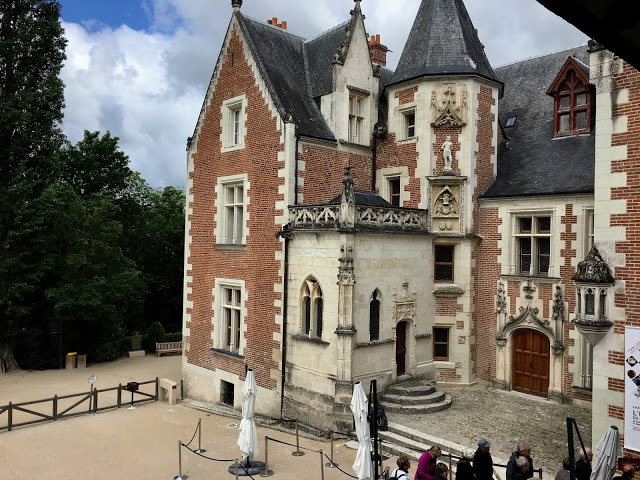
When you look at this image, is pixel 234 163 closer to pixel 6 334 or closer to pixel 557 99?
pixel 557 99

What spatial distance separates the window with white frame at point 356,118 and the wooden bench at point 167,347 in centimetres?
1679

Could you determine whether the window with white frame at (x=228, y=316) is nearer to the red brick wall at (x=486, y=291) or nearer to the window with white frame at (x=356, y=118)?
the window with white frame at (x=356, y=118)

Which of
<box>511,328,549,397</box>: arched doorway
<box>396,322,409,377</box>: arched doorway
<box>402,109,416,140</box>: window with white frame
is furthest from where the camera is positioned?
<box>402,109,416,140</box>: window with white frame

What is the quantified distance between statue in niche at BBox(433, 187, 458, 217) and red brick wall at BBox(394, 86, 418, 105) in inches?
132

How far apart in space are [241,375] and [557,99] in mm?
13714

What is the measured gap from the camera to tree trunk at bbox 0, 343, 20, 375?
23.4 meters

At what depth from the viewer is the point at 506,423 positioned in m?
13.3

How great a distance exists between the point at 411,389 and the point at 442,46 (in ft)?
36.3

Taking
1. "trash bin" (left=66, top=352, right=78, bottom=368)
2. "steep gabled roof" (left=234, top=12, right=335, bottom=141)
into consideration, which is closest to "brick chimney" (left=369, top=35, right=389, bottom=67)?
"steep gabled roof" (left=234, top=12, right=335, bottom=141)

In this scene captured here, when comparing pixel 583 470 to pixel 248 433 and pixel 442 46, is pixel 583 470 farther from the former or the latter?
pixel 442 46

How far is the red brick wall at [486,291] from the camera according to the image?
54.2 feet

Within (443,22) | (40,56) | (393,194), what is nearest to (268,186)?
(393,194)

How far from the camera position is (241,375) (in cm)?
1755

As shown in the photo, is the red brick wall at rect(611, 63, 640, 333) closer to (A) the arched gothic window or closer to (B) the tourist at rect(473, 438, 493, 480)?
(B) the tourist at rect(473, 438, 493, 480)
